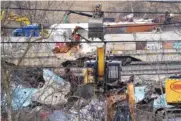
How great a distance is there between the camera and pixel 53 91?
77.0 ft

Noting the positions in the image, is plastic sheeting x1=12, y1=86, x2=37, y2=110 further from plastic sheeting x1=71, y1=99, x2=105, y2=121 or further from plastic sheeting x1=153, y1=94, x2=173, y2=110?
plastic sheeting x1=153, y1=94, x2=173, y2=110

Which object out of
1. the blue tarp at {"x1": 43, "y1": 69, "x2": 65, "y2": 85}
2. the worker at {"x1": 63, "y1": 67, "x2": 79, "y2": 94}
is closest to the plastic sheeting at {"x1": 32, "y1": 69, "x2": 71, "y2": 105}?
the blue tarp at {"x1": 43, "y1": 69, "x2": 65, "y2": 85}

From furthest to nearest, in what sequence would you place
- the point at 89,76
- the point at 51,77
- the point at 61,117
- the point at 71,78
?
the point at 71,78, the point at 89,76, the point at 51,77, the point at 61,117

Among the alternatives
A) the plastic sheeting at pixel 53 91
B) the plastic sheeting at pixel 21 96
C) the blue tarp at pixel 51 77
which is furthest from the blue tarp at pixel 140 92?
the plastic sheeting at pixel 21 96

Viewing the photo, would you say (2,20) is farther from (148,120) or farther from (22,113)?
(148,120)

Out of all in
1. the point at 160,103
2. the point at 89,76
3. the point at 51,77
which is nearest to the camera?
the point at 160,103

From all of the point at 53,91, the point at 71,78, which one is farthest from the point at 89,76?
the point at 53,91

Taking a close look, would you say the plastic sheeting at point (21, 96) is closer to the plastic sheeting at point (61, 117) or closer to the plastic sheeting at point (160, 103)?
the plastic sheeting at point (61, 117)

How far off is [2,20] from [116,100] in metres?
4.58

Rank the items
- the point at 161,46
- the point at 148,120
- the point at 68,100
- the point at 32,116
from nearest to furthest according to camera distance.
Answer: the point at 32,116 < the point at 148,120 < the point at 68,100 < the point at 161,46

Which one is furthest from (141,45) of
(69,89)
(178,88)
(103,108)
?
(103,108)

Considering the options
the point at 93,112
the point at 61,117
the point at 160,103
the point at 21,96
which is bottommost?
the point at 61,117

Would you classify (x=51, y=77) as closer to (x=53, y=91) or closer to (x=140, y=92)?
(x=53, y=91)

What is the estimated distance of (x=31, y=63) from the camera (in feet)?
97.3
